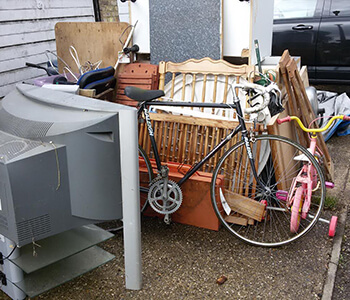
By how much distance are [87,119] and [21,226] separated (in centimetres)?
67

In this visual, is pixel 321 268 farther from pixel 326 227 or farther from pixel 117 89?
pixel 117 89

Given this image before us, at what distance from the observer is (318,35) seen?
7.01m

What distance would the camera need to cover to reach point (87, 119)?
242cm

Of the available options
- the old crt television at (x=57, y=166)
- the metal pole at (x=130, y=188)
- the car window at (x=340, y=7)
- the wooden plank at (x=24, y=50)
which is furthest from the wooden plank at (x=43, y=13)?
the car window at (x=340, y=7)

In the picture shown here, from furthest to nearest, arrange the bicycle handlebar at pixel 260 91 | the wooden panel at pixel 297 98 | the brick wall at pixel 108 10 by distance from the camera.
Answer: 1. the brick wall at pixel 108 10
2. the wooden panel at pixel 297 98
3. the bicycle handlebar at pixel 260 91

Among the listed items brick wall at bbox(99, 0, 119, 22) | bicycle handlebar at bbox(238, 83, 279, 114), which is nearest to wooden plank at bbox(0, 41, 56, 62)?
brick wall at bbox(99, 0, 119, 22)

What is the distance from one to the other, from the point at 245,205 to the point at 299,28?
15.0ft

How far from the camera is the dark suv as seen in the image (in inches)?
272

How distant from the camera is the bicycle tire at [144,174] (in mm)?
3598

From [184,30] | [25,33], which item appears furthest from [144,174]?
[25,33]

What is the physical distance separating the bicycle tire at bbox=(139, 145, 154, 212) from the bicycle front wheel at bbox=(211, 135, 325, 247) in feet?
1.82

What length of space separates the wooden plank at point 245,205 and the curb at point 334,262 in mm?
614

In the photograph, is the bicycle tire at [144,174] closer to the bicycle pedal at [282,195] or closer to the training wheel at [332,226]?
the bicycle pedal at [282,195]

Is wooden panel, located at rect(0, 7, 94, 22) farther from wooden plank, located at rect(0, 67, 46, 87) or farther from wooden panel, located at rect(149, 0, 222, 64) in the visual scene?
wooden panel, located at rect(149, 0, 222, 64)
